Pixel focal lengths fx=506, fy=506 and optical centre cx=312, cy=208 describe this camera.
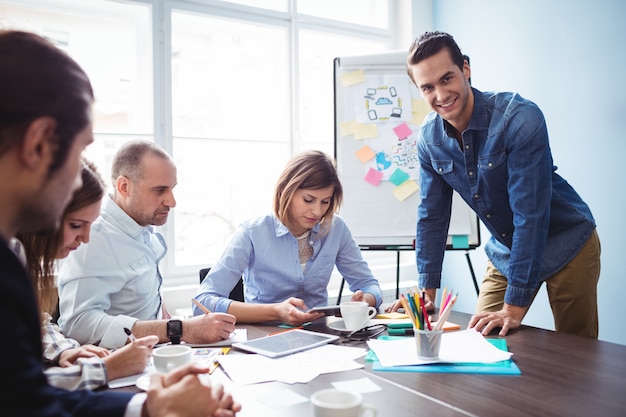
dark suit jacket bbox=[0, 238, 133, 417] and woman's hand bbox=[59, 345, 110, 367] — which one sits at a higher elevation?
dark suit jacket bbox=[0, 238, 133, 417]

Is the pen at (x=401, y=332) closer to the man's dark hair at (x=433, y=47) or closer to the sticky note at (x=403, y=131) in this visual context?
the man's dark hair at (x=433, y=47)

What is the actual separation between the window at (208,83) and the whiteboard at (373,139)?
488 mm

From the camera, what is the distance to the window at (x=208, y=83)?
109 inches

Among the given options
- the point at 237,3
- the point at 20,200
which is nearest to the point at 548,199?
the point at 20,200

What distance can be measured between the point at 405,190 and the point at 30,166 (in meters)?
2.40

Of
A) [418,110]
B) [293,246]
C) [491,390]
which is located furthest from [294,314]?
[418,110]

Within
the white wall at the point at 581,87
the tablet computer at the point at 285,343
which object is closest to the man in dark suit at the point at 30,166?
the tablet computer at the point at 285,343

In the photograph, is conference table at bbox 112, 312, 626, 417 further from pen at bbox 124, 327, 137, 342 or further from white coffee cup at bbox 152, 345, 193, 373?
pen at bbox 124, 327, 137, 342

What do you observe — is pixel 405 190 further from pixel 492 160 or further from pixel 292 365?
pixel 292 365

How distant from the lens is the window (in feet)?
9.10

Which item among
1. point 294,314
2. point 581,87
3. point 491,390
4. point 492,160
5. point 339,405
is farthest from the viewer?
point 581,87

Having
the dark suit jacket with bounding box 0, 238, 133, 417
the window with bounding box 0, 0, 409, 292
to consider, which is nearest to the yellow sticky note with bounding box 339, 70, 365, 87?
the window with bounding box 0, 0, 409, 292

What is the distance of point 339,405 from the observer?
76cm

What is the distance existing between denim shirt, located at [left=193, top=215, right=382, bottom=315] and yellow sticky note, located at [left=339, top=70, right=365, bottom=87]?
45.5 inches
